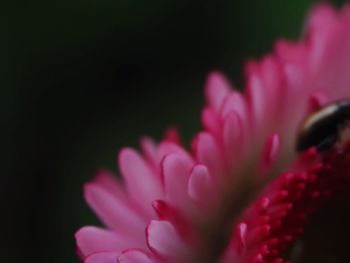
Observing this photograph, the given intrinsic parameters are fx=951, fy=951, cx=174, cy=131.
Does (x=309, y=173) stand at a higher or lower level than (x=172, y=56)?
lower

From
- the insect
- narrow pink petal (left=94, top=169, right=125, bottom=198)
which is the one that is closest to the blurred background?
narrow pink petal (left=94, top=169, right=125, bottom=198)

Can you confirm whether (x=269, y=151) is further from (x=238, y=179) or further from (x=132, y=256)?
(x=132, y=256)

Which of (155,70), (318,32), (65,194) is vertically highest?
(155,70)

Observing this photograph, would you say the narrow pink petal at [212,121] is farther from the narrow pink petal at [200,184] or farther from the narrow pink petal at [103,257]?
the narrow pink petal at [103,257]

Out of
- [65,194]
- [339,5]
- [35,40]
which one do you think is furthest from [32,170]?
[339,5]

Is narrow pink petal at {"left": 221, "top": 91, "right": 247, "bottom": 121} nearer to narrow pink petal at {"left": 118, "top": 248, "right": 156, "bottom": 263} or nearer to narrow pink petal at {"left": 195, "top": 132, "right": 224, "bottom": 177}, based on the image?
narrow pink petal at {"left": 195, "top": 132, "right": 224, "bottom": 177}

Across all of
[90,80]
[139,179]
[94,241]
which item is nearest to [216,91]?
[139,179]

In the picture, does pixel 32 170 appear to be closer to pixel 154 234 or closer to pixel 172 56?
pixel 172 56

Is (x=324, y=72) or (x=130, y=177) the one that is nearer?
(x=130, y=177)
